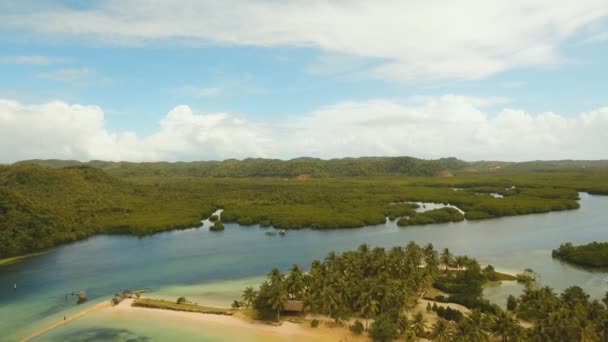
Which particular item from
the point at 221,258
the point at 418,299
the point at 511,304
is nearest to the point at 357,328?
the point at 418,299

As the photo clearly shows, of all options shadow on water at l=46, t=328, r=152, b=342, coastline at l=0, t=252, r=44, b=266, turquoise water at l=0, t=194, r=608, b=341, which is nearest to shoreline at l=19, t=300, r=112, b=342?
turquoise water at l=0, t=194, r=608, b=341

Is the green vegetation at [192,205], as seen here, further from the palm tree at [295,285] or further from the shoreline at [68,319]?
the palm tree at [295,285]

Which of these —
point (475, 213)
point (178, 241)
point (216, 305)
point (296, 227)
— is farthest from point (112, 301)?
point (475, 213)

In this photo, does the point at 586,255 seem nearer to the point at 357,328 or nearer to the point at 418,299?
the point at 418,299

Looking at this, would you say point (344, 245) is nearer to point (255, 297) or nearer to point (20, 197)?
point (255, 297)

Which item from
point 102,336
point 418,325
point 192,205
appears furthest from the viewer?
point 192,205

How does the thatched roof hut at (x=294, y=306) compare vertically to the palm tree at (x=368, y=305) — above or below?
below

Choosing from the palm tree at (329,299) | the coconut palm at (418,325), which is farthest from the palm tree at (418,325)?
the palm tree at (329,299)
